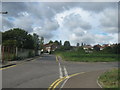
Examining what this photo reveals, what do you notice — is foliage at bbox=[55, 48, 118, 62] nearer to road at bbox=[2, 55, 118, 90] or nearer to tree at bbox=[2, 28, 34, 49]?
tree at bbox=[2, 28, 34, 49]

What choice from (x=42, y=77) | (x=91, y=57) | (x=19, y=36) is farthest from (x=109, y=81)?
(x=19, y=36)

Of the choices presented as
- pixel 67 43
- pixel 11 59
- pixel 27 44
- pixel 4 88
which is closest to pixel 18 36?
pixel 27 44

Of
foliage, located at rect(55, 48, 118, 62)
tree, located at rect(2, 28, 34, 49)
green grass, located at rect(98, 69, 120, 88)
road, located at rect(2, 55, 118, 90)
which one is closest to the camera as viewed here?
green grass, located at rect(98, 69, 120, 88)

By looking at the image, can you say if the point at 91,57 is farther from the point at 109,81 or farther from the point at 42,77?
the point at 109,81

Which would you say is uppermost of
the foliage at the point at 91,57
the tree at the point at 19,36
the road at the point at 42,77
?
the tree at the point at 19,36

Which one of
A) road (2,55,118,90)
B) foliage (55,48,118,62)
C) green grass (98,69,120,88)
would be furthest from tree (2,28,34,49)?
green grass (98,69,120,88)

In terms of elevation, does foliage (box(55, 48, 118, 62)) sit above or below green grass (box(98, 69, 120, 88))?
below

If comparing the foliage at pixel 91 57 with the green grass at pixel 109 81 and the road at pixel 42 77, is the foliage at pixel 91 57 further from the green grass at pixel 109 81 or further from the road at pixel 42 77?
the green grass at pixel 109 81

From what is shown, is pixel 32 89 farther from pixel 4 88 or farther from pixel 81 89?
pixel 81 89

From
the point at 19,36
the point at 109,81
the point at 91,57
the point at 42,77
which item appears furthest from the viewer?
the point at 19,36

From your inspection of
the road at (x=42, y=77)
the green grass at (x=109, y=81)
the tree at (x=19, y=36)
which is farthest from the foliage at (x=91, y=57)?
the green grass at (x=109, y=81)

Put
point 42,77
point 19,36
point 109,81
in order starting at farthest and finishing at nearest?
1. point 19,36
2. point 42,77
3. point 109,81

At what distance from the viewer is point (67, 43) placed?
7264 inches

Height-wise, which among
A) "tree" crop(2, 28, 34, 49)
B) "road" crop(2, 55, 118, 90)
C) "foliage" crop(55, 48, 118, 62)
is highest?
"tree" crop(2, 28, 34, 49)
